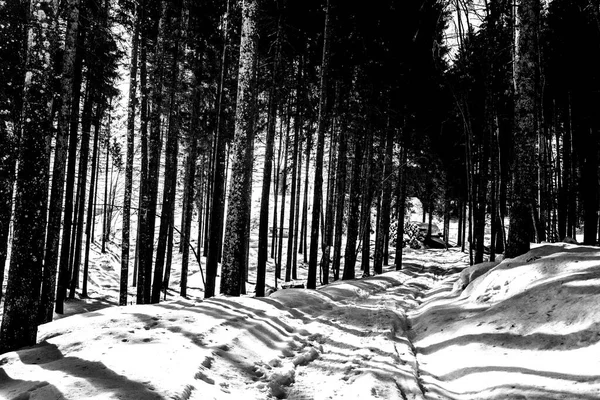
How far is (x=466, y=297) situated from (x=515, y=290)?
1.82m

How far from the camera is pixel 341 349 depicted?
5.45 metres

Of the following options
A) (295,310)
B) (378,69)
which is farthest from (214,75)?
(295,310)

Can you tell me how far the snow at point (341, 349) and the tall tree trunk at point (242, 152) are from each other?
7.16ft

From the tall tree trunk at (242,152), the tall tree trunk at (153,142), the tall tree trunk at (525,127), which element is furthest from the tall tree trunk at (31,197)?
the tall tree trunk at (525,127)

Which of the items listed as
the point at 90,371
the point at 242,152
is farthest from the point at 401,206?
the point at 90,371

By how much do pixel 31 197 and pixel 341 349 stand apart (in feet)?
16.4

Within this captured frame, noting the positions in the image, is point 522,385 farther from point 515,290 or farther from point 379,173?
point 379,173

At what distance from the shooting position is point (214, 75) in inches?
758

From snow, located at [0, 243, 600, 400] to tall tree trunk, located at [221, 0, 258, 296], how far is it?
218 cm

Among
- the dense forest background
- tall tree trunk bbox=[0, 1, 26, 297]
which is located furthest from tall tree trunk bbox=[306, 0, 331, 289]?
tall tree trunk bbox=[0, 1, 26, 297]

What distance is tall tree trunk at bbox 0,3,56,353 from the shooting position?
5.11m

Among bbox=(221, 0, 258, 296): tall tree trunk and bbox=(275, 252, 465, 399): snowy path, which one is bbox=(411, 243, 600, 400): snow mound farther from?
bbox=(221, 0, 258, 296): tall tree trunk

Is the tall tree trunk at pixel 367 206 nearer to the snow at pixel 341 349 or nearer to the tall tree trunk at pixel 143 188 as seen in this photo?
the tall tree trunk at pixel 143 188

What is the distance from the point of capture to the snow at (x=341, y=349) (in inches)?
141
